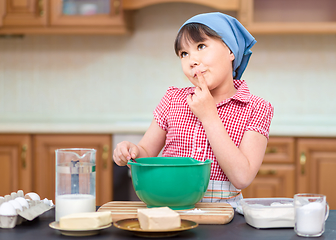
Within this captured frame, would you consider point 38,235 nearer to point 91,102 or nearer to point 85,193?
point 85,193

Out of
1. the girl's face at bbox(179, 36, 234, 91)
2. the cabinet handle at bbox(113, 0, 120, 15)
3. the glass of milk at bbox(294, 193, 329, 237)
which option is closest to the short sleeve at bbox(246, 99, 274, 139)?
the girl's face at bbox(179, 36, 234, 91)

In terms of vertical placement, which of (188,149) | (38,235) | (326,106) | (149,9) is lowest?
(38,235)

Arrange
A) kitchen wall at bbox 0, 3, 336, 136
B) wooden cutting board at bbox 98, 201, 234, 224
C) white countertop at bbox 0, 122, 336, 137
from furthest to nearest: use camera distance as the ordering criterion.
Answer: kitchen wall at bbox 0, 3, 336, 136 → white countertop at bbox 0, 122, 336, 137 → wooden cutting board at bbox 98, 201, 234, 224

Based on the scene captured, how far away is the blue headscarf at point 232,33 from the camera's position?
1092 mm

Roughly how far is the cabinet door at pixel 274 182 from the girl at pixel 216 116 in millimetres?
1091

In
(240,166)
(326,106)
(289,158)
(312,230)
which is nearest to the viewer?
(312,230)

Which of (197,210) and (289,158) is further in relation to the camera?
(289,158)

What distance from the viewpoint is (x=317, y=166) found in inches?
87.5

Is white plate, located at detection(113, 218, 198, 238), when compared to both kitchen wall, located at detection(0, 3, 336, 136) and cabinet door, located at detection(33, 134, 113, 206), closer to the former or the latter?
cabinet door, located at detection(33, 134, 113, 206)

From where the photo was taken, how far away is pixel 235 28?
1146 millimetres

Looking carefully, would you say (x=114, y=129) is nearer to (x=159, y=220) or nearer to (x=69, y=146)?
(x=69, y=146)

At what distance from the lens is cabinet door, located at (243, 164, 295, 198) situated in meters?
2.22

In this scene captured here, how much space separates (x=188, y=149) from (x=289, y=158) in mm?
1206

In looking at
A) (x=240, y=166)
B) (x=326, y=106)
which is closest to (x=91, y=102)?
(x=326, y=106)
